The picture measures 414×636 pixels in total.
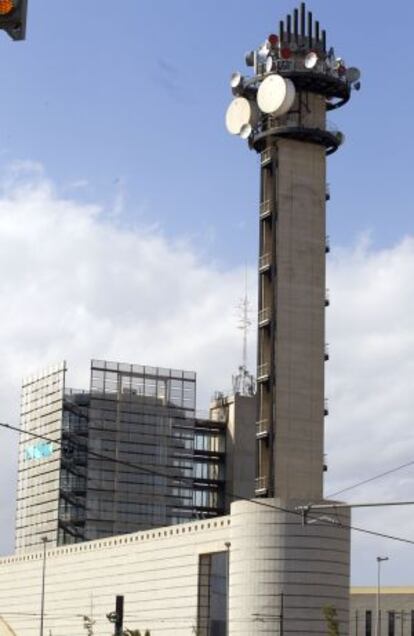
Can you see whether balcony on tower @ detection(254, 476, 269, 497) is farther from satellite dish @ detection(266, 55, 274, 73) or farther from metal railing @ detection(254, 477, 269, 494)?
satellite dish @ detection(266, 55, 274, 73)

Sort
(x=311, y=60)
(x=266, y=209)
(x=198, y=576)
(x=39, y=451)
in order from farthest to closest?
1. (x=39, y=451)
2. (x=198, y=576)
3. (x=266, y=209)
4. (x=311, y=60)

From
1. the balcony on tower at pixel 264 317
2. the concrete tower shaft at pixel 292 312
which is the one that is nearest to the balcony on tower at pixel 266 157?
the concrete tower shaft at pixel 292 312

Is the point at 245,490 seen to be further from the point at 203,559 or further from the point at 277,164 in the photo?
the point at 277,164

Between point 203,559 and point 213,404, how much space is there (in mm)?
66315

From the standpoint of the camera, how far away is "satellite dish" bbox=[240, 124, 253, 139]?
Answer: 116m

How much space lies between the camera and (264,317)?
113562 millimetres

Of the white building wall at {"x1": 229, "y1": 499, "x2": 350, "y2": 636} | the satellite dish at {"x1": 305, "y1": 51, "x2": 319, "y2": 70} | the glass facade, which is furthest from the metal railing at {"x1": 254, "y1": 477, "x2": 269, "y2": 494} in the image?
the glass facade

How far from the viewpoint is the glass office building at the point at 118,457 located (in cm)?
17288

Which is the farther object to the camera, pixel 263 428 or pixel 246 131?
pixel 246 131

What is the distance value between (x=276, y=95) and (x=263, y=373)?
76.5 ft

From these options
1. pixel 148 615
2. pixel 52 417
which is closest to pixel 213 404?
pixel 52 417

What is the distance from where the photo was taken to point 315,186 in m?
116

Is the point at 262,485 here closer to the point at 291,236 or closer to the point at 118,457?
the point at 291,236

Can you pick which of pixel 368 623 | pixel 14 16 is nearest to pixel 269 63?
pixel 368 623
